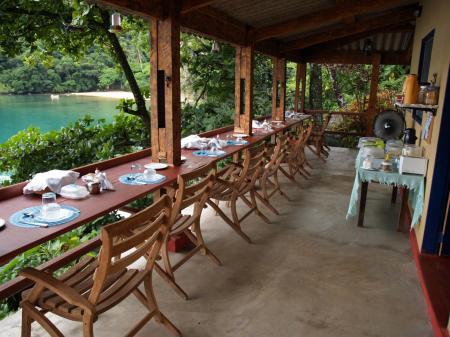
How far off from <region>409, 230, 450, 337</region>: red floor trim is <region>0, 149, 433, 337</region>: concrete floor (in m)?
0.06

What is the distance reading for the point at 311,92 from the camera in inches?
486

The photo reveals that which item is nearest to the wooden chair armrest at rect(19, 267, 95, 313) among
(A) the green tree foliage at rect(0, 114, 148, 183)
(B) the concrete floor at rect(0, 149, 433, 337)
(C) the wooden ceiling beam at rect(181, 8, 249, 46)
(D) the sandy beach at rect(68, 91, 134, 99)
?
(B) the concrete floor at rect(0, 149, 433, 337)

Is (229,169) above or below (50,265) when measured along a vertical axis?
above

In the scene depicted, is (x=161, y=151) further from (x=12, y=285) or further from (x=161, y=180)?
(x=12, y=285)

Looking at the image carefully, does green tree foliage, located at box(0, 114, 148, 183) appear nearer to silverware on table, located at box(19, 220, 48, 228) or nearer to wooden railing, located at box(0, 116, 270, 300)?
wooden railing, located at box(0, 116, 270, 300)

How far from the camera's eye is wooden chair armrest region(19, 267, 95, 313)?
1.60 m

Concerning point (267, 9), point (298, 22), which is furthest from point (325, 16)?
point (267, 9)

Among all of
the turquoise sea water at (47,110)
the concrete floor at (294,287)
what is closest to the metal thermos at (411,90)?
the concrete floor at (294,287)

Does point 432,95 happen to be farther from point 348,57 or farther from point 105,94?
point 105,94

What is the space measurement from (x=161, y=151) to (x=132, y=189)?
→ 3.20 feet

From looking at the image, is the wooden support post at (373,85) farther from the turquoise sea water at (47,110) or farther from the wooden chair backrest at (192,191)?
the turquoise sea water at (47,110)

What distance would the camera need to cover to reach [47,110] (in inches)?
594

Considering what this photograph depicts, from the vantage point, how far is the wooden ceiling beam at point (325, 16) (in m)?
4.65

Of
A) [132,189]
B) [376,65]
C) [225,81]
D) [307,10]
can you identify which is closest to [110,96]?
[225,81]
